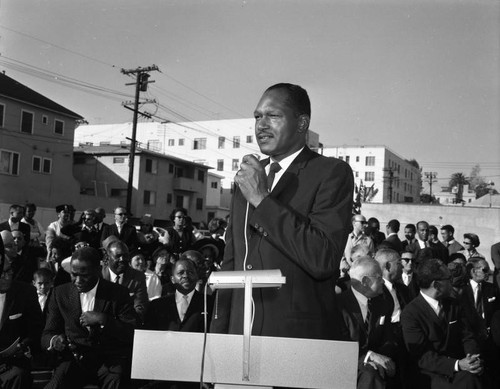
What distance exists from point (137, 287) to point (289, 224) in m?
4.66

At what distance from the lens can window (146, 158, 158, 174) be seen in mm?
42700

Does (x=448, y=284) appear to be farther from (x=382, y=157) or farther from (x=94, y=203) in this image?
(x=382, y=157)

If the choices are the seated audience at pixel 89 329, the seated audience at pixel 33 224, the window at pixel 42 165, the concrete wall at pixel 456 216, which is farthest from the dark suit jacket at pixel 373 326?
the window at pixel 42 165

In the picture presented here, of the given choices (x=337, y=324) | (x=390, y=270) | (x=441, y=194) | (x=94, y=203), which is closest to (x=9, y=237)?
(x=390, y=270)

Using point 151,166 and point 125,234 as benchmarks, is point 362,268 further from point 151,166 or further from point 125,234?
point 151,166

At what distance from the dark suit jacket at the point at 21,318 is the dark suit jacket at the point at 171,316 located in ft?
3.30

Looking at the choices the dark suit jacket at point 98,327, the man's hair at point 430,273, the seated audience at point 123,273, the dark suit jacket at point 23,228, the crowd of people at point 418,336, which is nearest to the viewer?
the crowd of people at point 418,336

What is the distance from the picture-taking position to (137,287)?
19.6 ft

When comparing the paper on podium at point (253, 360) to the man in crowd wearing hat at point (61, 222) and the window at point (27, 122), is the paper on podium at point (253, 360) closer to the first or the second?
the man in crowd wearing hat at point (61, 222)

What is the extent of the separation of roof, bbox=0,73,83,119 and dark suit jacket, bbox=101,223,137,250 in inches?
1026

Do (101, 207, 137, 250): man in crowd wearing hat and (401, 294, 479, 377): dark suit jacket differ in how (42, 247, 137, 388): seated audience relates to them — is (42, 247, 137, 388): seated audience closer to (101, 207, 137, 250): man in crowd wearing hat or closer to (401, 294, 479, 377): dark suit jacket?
(401, 294, 479, 377): dark suit jacket

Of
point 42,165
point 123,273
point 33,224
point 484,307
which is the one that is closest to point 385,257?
point 484,307

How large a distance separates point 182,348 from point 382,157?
70.1m

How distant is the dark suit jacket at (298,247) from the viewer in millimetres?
1639
